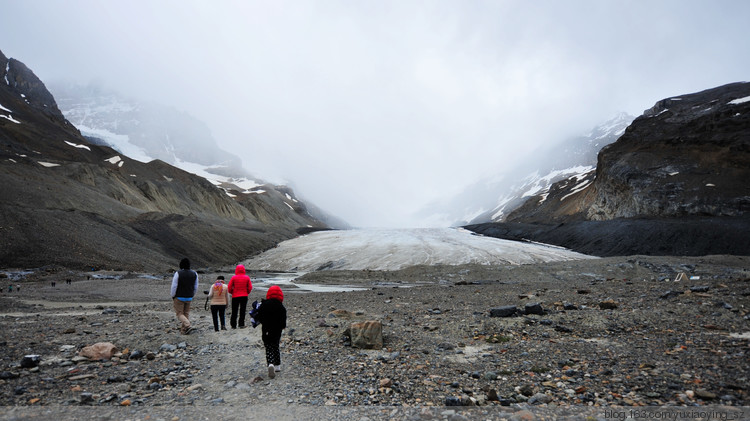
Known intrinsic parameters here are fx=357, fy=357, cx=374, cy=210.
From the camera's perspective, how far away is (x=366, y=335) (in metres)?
8.08

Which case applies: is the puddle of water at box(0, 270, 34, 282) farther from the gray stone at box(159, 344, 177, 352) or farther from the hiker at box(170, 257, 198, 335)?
the gray stone at box(159, 344, 177, 352)

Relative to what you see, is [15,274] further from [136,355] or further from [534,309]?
[534,309]

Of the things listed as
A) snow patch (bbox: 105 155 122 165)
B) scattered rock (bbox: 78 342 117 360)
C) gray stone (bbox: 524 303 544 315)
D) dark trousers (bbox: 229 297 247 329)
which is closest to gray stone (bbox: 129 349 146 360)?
scattered rock (bbox: 78 342 117 360)

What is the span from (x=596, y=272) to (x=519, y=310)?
2399 cm

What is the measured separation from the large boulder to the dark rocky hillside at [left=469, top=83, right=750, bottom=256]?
155 ft

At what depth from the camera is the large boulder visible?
7992 millimetres

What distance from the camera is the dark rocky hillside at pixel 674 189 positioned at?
43375 mm

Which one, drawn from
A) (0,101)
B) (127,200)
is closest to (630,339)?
(127,200)

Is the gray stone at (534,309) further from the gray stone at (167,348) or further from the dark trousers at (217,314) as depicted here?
the gray stone at (167,348)

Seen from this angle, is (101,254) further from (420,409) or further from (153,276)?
(420,409)

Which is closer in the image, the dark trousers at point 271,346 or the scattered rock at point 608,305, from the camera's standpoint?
the dark trousers at point 271,346

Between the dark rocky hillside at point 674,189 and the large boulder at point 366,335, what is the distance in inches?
1861

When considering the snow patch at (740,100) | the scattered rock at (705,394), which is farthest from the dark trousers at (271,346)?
the snow patch at (740,100)

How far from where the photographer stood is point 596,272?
30.3 m
